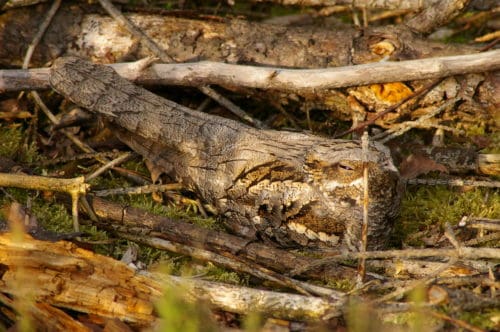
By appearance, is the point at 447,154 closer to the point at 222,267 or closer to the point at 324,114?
the point at 324,114

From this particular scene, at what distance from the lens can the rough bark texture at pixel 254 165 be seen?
12.1 feet

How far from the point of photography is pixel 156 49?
4715mm

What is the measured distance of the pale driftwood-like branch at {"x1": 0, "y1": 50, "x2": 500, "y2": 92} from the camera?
4.32 metres

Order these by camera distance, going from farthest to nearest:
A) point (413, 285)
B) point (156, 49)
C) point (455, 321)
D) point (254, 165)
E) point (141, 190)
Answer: point (156, 49), point (141, 190), point (254, 165), point (413, 285), point (455, 321)

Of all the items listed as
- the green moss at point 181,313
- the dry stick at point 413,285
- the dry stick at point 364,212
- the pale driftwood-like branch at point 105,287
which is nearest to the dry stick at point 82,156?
the pale driftwood-like branch at point 105,287

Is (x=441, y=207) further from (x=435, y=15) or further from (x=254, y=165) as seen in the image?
(x=435, y=15)

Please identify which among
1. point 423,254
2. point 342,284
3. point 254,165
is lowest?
point 342,284

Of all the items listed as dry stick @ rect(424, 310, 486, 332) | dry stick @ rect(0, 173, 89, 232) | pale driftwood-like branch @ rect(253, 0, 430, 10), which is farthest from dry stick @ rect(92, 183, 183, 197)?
dry stick @ rect(424, 310, 486, 332)

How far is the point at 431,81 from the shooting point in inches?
176

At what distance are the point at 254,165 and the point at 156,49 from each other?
4.59ft

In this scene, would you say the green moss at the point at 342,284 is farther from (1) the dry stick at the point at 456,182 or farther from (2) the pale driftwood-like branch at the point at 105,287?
(1) the dry stick at the point at 456,182

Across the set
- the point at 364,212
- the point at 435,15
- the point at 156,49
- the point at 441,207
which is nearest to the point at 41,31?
the point at 156,49

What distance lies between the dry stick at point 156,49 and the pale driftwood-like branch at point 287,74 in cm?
18

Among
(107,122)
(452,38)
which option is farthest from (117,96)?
(452,38)
